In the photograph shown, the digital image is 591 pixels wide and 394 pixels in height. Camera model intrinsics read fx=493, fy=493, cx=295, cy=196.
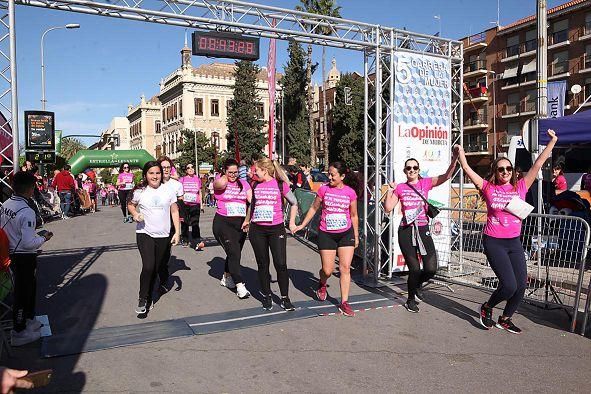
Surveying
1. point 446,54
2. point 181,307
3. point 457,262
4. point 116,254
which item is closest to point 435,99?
point 446,54

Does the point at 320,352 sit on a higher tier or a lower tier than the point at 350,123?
lower

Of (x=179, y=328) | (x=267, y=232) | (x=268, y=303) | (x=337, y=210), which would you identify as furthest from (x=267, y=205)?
(x=179, y=328)

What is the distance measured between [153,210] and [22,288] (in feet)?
5.28

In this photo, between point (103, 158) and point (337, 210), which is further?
point (103, 158)

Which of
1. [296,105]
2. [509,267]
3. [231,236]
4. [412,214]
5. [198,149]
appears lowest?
[509,267]

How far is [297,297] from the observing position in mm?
6906

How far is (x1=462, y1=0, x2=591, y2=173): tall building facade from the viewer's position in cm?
4253

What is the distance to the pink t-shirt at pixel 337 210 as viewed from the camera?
611cm

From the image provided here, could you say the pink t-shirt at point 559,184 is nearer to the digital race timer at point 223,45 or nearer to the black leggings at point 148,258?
the digital race timer at point 223,45

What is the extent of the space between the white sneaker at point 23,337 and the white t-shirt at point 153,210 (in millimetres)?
1583

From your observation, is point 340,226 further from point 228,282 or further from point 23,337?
point 23,337

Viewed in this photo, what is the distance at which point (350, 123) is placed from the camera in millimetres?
47812

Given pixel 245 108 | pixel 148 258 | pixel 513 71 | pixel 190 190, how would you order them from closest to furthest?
pixel 148 258 → pixel 190 190 → pixel 513 71 → pixel 245 108

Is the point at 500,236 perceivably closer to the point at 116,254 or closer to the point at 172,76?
the point at 116,254
